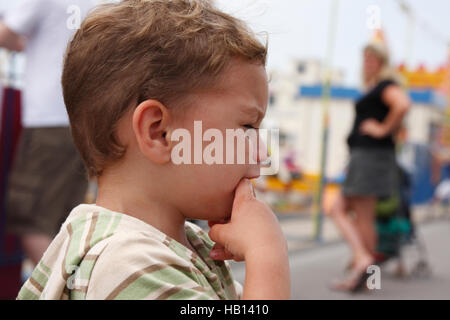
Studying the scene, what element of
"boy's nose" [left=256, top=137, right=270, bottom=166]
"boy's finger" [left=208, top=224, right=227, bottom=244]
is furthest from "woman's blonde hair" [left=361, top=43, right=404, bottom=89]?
"boy's finger" [left=208, top=224, right=227, bottom=244]

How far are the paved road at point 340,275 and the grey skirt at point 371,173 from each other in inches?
25.3

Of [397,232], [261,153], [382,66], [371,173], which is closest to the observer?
[261,153]

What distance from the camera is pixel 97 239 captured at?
93cm

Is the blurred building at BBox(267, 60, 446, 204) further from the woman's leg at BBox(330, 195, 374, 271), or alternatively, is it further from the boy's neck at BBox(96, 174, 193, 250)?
the boy's neck at BBox(96, 174, 193, 250)

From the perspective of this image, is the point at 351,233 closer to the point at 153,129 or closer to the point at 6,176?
the point at 6,176

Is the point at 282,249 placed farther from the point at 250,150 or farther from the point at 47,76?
the point at 47,76

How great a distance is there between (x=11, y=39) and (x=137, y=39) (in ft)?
5.74

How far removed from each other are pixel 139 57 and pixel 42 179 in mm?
1653

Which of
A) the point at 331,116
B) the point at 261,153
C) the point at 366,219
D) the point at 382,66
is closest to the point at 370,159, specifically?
the point at 366,219

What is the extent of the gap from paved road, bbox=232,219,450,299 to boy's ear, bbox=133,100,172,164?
98.0 inches

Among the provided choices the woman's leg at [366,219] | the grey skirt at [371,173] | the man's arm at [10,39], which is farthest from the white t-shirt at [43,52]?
the woman's leg at [366,219]

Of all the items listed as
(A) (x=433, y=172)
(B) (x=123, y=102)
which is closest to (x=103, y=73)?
(B) (x=123, y=102)

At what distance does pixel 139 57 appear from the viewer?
1.03 meters

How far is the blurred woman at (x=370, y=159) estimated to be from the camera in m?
3.93
